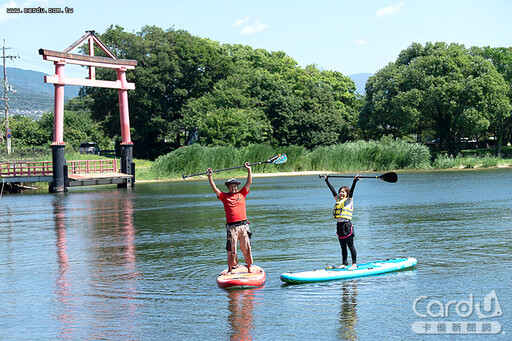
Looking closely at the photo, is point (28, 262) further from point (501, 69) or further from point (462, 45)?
point (501, 69)

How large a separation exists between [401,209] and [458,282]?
50.8 feet

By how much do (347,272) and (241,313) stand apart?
10.5ft

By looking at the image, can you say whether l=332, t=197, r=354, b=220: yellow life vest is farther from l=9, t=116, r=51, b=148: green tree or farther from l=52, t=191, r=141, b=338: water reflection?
l=9, t=116, r=51, b=148: green tree

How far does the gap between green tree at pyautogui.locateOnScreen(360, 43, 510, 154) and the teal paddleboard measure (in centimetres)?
5635

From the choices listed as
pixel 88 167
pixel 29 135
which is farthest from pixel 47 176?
pixel 29 135

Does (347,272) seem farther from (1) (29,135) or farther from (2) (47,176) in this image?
(1) (29,135)

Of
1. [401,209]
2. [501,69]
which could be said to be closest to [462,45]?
[501,69]

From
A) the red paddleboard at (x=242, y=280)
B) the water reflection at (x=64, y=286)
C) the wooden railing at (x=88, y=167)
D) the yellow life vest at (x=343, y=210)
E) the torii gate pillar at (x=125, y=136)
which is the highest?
the torii gate pillar at (x=125, y=136)

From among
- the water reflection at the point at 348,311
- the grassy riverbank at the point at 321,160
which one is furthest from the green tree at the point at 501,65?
the water reflection at the point at 348,311

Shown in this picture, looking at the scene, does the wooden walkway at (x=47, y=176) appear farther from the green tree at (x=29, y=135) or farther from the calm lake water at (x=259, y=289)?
the green tree at (x=29, y=135)

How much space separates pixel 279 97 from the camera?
7800 cm

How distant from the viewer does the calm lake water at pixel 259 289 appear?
33.1 feet

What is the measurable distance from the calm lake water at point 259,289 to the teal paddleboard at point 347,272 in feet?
0.57

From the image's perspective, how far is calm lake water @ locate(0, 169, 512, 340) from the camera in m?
10.1
